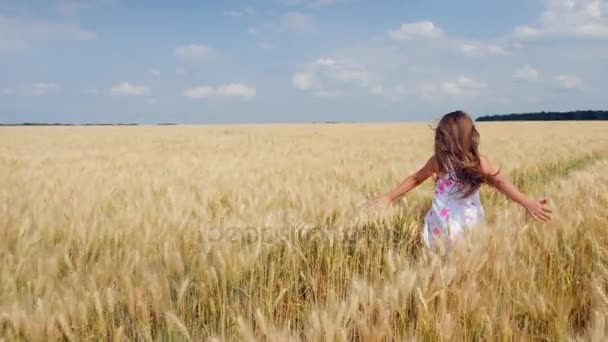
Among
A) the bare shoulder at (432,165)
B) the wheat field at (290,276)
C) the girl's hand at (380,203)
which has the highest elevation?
the bare shoulder at (432,165)

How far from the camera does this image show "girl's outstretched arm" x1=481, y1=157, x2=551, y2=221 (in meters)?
2.54

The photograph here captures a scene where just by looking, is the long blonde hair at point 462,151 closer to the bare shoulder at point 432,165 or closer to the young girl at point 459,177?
the young girl at point 459,177

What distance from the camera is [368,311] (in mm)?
1272

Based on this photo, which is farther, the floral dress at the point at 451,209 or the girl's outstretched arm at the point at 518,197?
the floral dress at the point at 451,209

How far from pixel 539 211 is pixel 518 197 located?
0.71ft

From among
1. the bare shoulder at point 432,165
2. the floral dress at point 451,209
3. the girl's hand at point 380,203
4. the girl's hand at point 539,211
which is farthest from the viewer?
the bare shoulder at point 432,165

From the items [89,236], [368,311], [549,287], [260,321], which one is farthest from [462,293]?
[89,236]

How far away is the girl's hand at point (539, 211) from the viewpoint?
8.24 feet

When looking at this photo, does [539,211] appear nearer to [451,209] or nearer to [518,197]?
[518,197]

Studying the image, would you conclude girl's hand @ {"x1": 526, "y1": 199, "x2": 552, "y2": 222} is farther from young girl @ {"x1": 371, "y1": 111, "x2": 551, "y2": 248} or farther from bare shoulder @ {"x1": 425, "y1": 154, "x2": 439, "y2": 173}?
bare shoulder @ {"x1": 425, "y1": 154, "x2": 439, "y2": 173}

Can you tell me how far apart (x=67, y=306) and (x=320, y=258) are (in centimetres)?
94

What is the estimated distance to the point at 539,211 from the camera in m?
2.55

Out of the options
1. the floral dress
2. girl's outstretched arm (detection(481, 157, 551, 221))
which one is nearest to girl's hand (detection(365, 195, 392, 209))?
the floral dress

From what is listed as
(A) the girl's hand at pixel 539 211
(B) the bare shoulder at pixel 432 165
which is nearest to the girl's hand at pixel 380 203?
(B) the bare shoulder at pixel 432 165
